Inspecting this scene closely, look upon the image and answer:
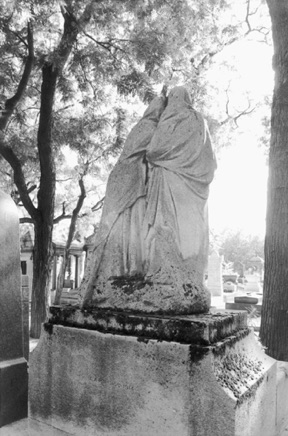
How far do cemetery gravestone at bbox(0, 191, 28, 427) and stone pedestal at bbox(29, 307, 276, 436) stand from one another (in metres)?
0.76

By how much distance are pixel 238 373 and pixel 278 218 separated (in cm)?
431

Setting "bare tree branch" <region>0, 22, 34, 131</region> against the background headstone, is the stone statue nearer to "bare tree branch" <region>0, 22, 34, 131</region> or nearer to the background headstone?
"bare tree branch" <region>0, 22, 34, 131</region>

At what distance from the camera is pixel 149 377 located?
2455 mm

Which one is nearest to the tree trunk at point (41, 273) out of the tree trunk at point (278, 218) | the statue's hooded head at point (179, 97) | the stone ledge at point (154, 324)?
the tree trunk at point (278, 218)

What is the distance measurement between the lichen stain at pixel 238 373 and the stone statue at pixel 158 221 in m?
0.44

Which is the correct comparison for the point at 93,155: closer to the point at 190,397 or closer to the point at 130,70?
the point at 130,70

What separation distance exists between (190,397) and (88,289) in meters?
1.16

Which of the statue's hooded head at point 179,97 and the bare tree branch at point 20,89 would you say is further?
the bare tree branch at point 20,89

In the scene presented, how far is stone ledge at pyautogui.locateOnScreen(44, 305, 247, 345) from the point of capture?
2.44 m

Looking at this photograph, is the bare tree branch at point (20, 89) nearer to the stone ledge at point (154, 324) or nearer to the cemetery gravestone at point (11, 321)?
the cemetery gravestone at point (11, 321)

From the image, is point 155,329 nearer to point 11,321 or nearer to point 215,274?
point 11,321

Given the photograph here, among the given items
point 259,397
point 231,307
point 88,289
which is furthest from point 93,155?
point 259,397

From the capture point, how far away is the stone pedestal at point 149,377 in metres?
2.29

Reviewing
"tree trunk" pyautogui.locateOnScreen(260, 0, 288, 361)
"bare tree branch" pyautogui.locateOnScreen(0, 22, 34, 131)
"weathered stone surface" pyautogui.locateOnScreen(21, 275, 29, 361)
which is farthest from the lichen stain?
"bare tree branch" pyautogui.locateOnScreen(0, 22, 34, 131)
